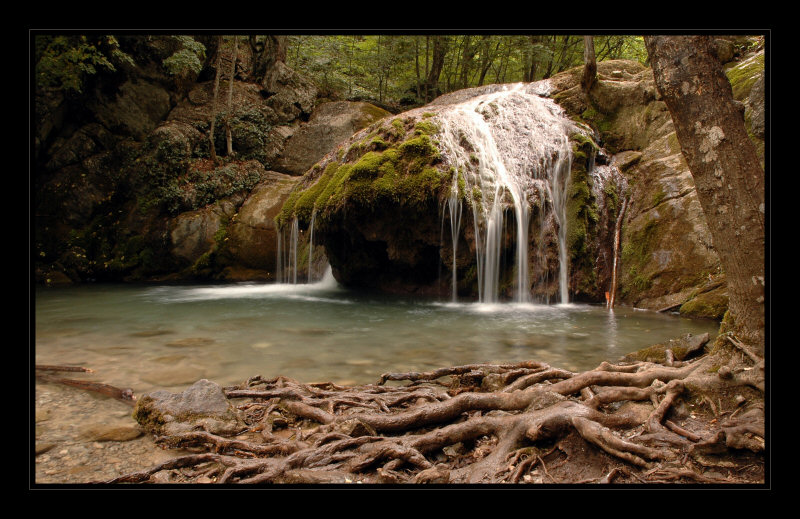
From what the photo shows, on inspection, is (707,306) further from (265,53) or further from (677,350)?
(265,53)

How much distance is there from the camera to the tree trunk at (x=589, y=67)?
12.5 meters

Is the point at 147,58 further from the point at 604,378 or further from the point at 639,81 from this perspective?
the point at 604,378

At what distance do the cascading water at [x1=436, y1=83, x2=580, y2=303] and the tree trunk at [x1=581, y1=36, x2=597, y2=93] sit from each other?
159cm

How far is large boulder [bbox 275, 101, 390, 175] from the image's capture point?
18531mm

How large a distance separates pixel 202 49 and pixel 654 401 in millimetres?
20152

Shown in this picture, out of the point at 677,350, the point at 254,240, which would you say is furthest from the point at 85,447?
the point at 254,240

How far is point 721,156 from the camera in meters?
3.02

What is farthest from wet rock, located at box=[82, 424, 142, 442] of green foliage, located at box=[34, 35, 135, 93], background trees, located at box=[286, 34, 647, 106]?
background trees, located at box=[286, 34, 647, 106]

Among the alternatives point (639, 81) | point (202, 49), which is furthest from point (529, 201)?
point (202, 49)

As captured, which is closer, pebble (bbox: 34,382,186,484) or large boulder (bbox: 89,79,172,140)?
pebble (bbox: 34,382,186,484)

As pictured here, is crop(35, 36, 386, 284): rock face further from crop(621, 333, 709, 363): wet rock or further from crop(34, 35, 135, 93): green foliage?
crop(621, 333, 709, 363): wet rock

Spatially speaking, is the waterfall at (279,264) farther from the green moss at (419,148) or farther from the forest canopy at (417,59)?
the forest canopy at (417,59)

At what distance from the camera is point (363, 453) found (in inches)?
107
